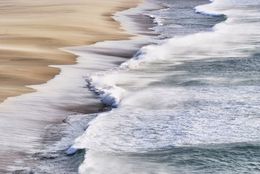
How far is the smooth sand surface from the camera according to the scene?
14.6m

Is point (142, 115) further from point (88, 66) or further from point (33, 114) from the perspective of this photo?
point (88, 66)

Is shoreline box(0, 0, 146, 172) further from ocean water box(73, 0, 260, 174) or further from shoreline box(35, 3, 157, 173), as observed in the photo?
ocean water box(73, 0, 260, 174)

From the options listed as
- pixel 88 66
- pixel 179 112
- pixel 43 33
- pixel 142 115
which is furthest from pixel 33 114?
pixel 43 33

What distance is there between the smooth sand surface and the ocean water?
5.03ft

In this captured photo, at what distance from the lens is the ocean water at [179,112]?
904 centimetres

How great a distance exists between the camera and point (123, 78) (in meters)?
15.0

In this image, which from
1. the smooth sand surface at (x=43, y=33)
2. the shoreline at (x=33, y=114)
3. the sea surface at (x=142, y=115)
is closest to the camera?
the sea surface at (x=142, y=115)

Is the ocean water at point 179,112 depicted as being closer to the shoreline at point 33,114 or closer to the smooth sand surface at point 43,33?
the shoreline at point 33,114

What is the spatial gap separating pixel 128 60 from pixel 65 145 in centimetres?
814

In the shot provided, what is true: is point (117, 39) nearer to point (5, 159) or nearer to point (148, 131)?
point (148, 131)

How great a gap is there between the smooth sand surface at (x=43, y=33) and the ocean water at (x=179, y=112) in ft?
5.03

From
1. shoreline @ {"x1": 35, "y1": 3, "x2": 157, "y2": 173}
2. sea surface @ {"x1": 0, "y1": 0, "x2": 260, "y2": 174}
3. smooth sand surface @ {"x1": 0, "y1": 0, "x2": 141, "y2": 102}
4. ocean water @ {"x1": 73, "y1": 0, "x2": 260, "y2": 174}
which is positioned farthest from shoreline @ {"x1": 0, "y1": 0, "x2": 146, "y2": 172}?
ocean water @ {"x1": 73, "y1": 0, "x2": 260, "y2": 174}

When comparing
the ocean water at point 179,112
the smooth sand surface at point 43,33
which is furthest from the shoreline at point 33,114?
the ocean water at point 179,112

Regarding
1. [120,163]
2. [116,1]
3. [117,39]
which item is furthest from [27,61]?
[116,1]
